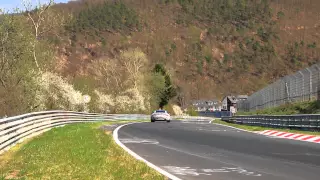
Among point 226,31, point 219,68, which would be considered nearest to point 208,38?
point 226,31

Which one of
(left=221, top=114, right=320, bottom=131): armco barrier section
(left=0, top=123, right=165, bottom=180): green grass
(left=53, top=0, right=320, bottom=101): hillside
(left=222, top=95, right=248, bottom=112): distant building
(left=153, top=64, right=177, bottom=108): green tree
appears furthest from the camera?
(left=53, top=0, right=320, bottom=101): hillside

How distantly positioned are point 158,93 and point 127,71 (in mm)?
9286

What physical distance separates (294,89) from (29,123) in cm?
2045

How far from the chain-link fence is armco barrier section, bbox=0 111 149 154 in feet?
52.2

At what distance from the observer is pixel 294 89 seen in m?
33.7

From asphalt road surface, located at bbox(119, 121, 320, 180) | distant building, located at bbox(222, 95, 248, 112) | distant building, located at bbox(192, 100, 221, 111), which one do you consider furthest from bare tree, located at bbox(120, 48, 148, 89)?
distant building, located at bbox(192, 100, 221, 111)

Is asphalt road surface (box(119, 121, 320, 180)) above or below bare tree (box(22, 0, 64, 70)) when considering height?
below

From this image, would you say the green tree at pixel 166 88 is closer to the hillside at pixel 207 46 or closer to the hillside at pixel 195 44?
the hillside at pixel 195 44

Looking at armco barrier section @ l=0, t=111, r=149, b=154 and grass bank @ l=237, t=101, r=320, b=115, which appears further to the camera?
grass bank @ l=237, t=101, r=320, b=115

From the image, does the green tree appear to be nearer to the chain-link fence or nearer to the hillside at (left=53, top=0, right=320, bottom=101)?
the chain-link fence

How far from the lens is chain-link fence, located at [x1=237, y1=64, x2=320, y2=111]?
29.7 metres

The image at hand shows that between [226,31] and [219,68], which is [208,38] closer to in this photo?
[226,31]

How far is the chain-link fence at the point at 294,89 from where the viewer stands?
29734mm

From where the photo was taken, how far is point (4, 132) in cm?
1429
